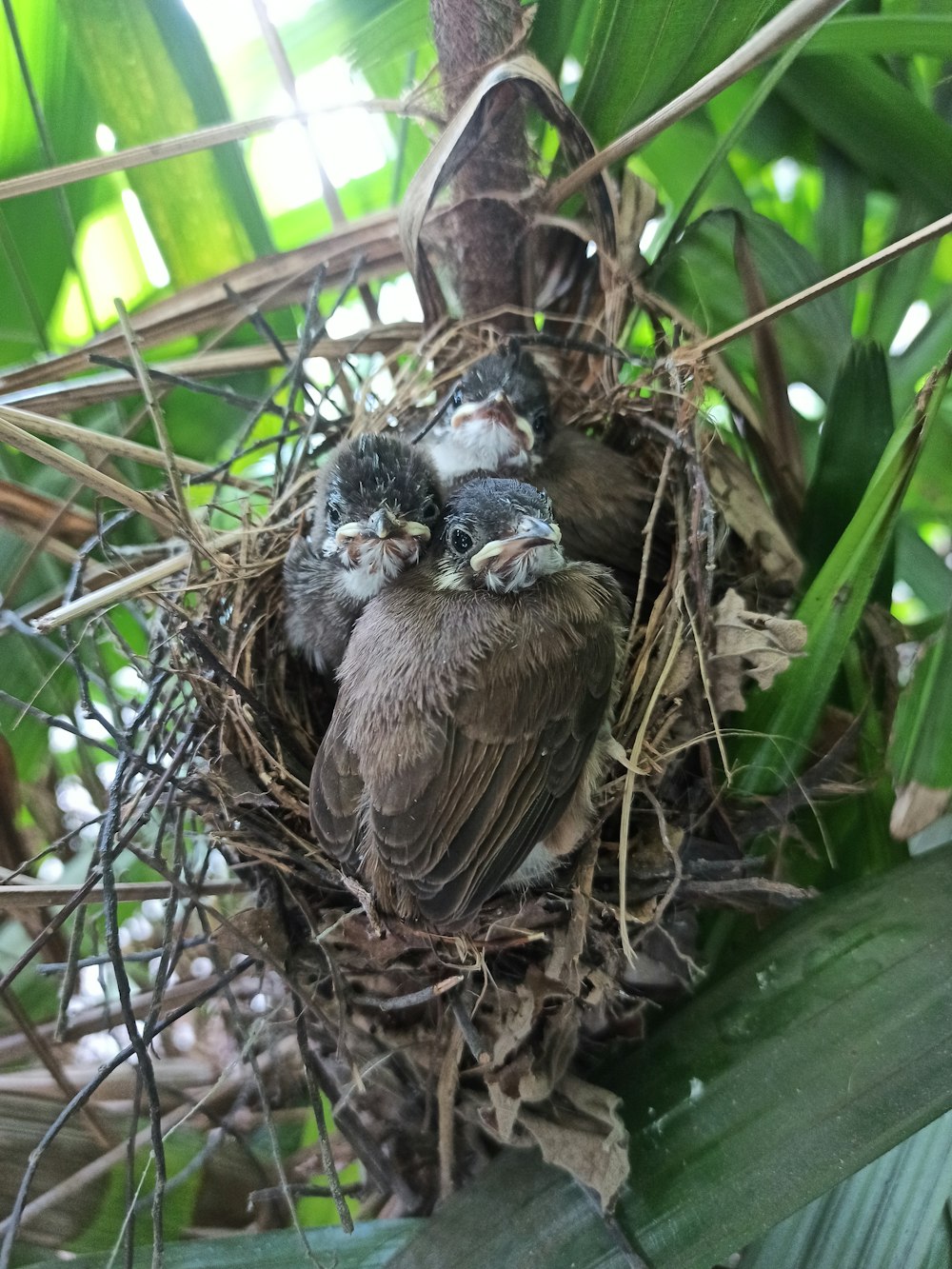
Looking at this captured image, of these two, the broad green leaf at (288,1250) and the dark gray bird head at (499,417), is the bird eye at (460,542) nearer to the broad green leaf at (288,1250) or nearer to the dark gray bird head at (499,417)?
the dark gray bird head at (499,417)

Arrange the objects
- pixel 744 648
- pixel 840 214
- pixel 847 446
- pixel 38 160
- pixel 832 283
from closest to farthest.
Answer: pixel 832 283 < pixel 744 648 < pixel 847 446 < pixel 840 214 < pixel 38 160

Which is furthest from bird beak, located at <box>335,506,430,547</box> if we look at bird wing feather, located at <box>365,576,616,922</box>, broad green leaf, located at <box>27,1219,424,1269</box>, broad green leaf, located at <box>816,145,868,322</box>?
broad green leaf, located at <box>27,1219,424,1269</box>

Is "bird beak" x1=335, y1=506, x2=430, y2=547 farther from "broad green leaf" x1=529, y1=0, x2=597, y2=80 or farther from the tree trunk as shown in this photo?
"broad green leaf" x1=529, y1=0, x2=597, y2=80

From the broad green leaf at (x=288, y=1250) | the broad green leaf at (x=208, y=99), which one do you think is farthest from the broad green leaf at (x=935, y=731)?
the broad green leaf at (x=208, y=99)

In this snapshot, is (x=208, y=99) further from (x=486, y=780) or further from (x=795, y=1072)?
(x=795, y=1072)

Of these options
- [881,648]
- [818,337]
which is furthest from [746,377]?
[881,648]

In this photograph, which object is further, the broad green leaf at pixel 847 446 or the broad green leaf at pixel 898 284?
the broad green leaf at pixel 898 284

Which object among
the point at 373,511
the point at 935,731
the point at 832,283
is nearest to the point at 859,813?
the point at 935,731

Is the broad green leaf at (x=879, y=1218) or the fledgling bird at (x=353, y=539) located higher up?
the fledgling bird at (x=353, y=539)
